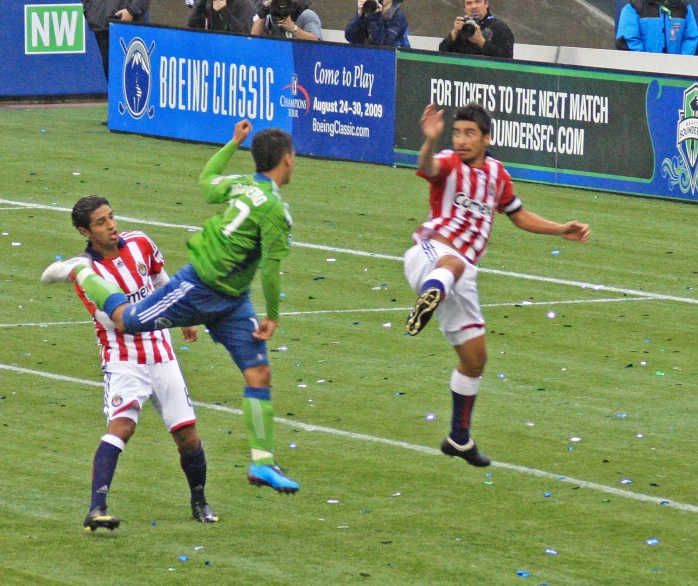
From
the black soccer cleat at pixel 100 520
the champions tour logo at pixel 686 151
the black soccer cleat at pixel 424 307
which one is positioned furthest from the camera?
the champions tour logo at pixel 686 151

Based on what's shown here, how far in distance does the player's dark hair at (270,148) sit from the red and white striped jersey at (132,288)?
2.30 ft

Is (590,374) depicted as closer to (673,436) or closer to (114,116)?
(673,436)

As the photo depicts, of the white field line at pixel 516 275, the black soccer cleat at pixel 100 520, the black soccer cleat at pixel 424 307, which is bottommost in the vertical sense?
the white field line at pixel 516 275

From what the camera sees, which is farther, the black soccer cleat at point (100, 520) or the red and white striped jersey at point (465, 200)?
the red and white striped jersey at point (465, 200)

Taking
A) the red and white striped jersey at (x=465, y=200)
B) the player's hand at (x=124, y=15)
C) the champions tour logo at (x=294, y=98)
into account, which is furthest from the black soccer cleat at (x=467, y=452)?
the player's hand at (x=124, y=15)

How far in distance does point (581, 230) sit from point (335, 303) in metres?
4.55

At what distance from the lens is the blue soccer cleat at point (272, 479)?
733 cm

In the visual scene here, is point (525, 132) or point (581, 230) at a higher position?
point (581, 230)

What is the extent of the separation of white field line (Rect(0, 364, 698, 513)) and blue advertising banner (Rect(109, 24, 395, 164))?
10446 mm

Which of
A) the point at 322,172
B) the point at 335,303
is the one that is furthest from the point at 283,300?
the point at 322,172

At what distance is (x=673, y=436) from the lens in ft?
30.9

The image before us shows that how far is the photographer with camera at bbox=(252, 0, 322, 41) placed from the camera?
21766 mm

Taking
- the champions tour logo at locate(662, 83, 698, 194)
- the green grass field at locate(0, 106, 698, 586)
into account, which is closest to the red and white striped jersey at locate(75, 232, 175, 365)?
the green grass field at locate(0, 106, 698, 586)

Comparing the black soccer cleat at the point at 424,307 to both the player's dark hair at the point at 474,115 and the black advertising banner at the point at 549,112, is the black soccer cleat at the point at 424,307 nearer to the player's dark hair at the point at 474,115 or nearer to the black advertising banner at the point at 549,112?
the player's dark hair at the point at 474,115
